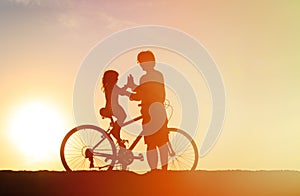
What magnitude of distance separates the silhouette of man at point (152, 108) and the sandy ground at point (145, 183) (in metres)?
0.63

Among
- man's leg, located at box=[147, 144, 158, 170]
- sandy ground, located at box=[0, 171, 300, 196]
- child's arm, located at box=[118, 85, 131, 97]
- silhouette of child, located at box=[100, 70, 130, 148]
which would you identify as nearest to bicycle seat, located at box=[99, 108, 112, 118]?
silhouette of child, located at box=[100, 70, 130, 148]

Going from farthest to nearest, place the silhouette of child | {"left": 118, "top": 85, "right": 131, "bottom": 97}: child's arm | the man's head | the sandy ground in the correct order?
the silhouette of child
{"left": 118, "top": 85, "right": 131, "bottom": 97}: child's arm
the man's head
the sandy ground

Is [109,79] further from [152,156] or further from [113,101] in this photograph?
[152,156]

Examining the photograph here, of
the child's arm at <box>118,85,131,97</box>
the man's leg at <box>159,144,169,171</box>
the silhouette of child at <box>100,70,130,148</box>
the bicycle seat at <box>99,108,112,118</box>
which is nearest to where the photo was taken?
the man's leg at <box>159,144,169,171</box>

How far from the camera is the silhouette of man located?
35.2ft

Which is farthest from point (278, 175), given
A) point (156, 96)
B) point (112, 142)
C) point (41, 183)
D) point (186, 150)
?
point (41, 183)

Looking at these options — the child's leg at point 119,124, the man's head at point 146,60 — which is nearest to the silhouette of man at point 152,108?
the man's head at point 146,60

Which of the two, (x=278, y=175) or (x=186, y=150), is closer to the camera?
(x=278, y=175)

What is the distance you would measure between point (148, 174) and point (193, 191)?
4.02 feet

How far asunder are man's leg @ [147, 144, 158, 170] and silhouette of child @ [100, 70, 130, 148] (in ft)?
4.30

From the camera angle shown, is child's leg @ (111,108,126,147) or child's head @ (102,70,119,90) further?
child's leg @ (111,108,126,147)

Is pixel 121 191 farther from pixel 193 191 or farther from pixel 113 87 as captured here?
pixel 113 87

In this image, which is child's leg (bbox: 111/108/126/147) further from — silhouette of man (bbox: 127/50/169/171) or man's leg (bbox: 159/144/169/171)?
man's leg (bbox: 159/144/169/171)

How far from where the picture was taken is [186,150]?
1207 cm
